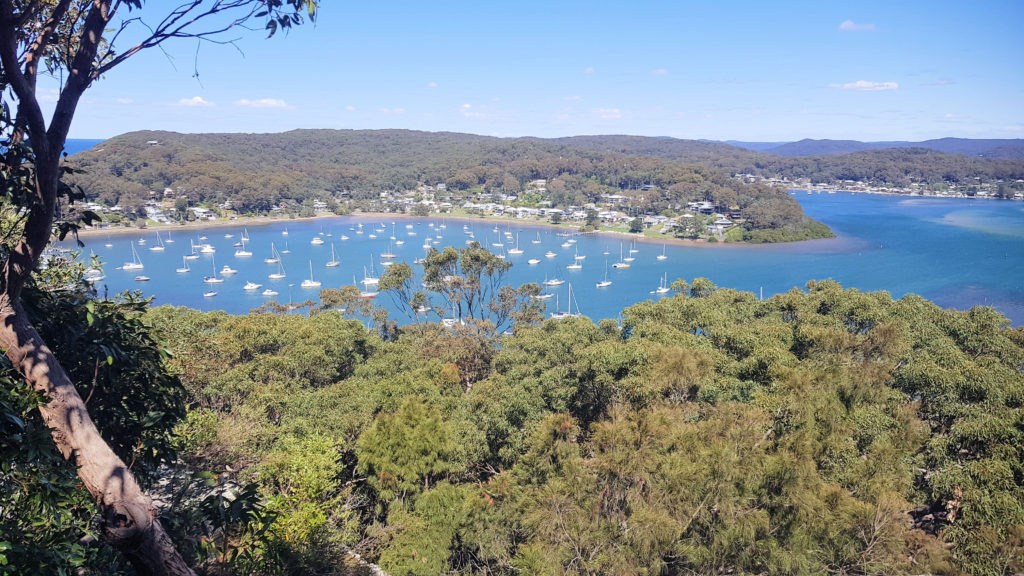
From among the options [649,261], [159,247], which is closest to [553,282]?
[649,261]

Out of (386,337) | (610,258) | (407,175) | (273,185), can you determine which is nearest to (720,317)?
(386,337)

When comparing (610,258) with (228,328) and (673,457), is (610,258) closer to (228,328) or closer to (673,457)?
(228,328)

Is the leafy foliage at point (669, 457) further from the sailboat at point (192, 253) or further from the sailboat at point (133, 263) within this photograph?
the sailboat at point (192, 253)

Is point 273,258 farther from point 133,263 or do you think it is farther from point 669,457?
point 669,457

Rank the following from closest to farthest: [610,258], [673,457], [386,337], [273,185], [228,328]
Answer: [673,457]
[228,328]
[386,337]
[610,258]
[273,185]

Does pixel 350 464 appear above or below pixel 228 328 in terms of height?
below

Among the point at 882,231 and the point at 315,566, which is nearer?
the point at 315,566

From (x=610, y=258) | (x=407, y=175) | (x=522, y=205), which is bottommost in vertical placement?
(x=610, y=258)
